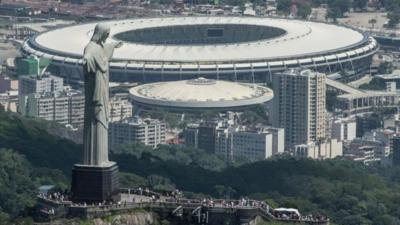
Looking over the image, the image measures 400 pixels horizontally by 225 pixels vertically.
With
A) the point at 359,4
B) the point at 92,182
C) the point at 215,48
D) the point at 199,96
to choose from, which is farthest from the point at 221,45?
the point at 92,182

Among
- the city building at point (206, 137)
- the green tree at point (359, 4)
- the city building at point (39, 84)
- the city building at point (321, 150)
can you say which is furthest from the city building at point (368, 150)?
the green tree at point (359, 4)

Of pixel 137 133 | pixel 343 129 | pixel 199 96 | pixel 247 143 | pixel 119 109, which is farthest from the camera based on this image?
pixel 199 96

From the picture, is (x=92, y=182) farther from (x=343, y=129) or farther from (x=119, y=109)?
(x=119, y=109)

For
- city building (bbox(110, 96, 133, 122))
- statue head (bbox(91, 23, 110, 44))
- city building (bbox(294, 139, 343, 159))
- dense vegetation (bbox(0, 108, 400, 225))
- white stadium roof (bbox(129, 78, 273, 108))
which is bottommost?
white stadium roof (bbox(129, 78, 273, 108))

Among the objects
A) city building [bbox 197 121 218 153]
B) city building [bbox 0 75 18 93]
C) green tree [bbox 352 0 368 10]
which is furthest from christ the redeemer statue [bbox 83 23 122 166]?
green tree [bbox 352 0 368 10]

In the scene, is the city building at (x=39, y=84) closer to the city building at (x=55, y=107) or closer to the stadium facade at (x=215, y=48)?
the stadium facade at (x=215, y=48)

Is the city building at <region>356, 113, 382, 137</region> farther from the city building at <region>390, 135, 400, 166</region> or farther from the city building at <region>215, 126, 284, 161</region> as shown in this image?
the city building at <region>390, 135, 400, 166</region>

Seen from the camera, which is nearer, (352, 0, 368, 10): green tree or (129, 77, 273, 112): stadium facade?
(129, 77, 273, 112): stadium facade
